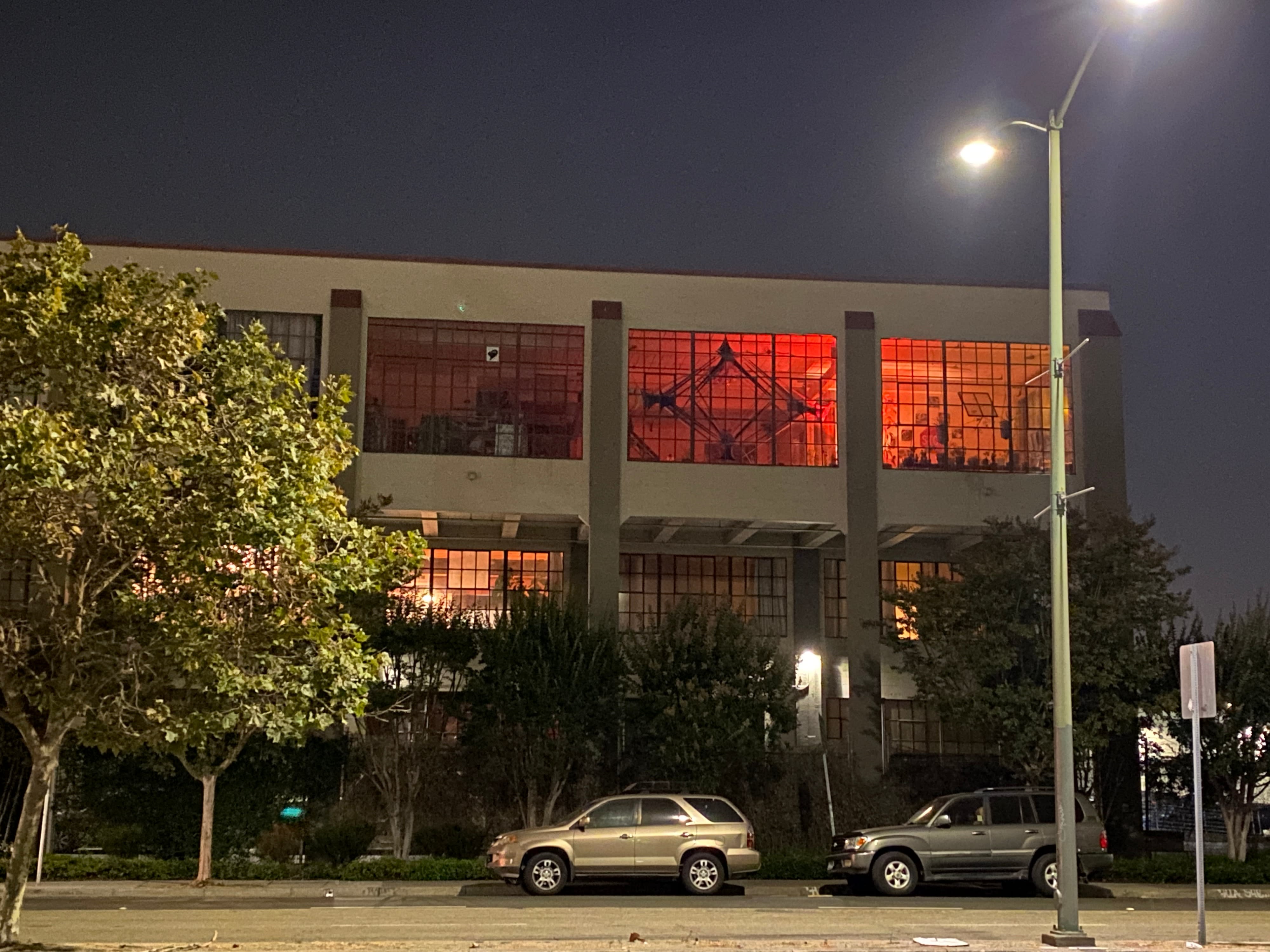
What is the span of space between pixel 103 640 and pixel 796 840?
61.6 ft

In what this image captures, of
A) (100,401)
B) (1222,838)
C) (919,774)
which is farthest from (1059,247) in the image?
(1222,838)

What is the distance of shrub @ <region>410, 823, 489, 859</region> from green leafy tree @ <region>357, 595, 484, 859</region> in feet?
1.03

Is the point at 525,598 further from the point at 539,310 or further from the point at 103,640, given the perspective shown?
the point at 103,640

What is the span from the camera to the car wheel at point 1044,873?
23.0m

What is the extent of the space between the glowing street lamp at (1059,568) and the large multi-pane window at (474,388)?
1962cm

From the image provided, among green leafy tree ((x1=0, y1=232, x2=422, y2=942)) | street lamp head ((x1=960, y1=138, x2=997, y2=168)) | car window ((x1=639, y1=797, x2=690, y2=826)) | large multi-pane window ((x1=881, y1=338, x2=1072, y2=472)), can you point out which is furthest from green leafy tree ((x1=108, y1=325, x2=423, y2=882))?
large multi-pane window ((x1=881, y1=338, x2=1072, y2=472))

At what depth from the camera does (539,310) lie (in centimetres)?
3541

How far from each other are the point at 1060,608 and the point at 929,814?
9086 millimetres


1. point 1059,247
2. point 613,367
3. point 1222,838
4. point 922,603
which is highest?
point 613,367

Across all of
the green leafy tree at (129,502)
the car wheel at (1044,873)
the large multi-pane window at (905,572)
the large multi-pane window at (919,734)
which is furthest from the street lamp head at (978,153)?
the large multi-pane window at (919,734)

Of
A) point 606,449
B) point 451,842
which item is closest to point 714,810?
point 451,842

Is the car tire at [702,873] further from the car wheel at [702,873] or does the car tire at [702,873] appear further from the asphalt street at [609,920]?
the asphalt street at [609,920]

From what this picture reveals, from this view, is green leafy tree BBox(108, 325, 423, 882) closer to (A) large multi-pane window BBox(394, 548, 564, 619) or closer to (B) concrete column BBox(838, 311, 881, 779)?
(B) concrete column BBox(838, 311, 881, 779)

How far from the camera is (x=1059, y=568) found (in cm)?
1585
